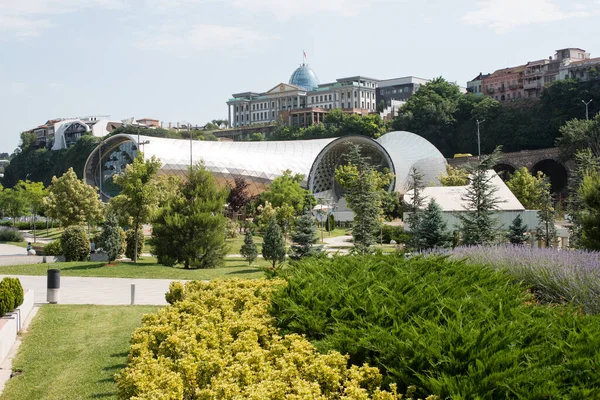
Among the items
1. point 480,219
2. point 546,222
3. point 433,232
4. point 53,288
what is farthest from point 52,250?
point 546,222

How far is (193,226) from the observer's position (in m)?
23.5

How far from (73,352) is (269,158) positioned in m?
57.6

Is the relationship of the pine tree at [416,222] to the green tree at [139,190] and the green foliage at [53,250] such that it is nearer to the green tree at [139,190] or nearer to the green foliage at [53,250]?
the green tree at [139,190]

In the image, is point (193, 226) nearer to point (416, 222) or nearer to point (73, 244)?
point (73, 244)

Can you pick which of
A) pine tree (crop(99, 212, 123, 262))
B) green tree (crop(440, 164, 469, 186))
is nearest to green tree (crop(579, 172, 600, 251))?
pine tree (crop(99, 212, 123, 262))

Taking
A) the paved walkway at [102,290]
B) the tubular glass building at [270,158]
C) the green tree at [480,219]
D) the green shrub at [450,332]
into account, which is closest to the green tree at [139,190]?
the paved walkway at [102,290]

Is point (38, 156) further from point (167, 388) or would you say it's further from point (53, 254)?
point (167, 388)

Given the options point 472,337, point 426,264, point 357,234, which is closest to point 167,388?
point 472,337

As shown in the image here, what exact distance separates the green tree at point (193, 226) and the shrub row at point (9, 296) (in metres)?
11.1

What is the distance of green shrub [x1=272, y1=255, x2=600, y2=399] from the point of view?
15.5 ft

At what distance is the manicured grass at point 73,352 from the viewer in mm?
8203

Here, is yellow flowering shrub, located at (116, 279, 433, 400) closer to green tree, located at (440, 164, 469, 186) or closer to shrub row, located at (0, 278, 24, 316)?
shrub row, located at (0, 278, 24, 316)

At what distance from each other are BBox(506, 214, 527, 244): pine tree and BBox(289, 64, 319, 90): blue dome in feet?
393

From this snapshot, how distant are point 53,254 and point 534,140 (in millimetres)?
61026
